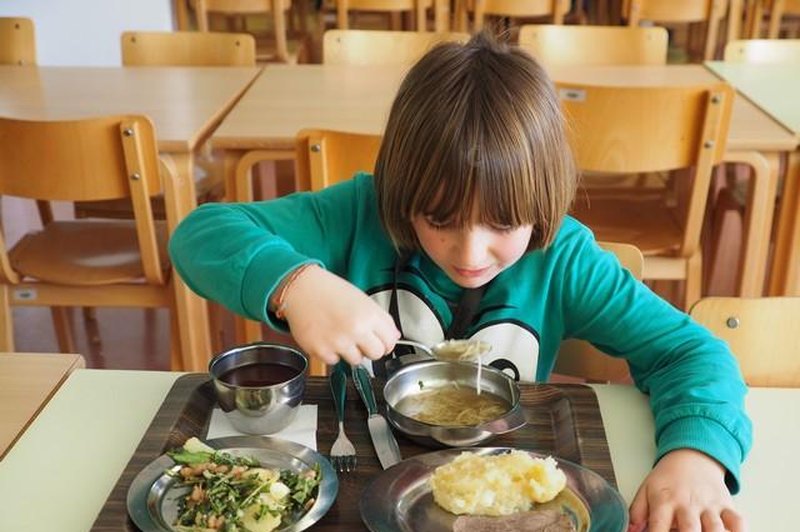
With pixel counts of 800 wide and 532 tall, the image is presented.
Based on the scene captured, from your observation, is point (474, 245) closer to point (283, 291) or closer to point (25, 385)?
point (283, 291)

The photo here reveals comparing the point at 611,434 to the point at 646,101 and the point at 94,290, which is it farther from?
the point at 94,290

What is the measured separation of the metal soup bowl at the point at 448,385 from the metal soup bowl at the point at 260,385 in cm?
10

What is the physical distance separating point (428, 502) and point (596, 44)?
239 centimetres

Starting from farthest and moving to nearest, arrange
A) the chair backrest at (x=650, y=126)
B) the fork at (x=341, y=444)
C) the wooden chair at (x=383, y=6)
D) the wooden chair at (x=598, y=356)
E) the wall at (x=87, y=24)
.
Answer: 1. the wall at (x=87, y=24)
2. the wooden chair at (x=383, y=6)
3. the chair backrest at (x=650, y=126)
4. the wooden chair at (x=598, y=356)
5. the fork at (x=341, y=444)

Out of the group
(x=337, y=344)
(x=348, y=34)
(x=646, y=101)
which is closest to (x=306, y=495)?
(x=337, y=344)

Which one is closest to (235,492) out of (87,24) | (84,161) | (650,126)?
(84,161)

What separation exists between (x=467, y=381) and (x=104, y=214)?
5.54 ft

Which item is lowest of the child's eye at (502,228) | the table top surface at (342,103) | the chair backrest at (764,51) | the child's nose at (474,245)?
the table top surface at (342,103)

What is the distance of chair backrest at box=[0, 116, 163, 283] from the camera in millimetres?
1804

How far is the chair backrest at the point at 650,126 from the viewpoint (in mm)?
1864

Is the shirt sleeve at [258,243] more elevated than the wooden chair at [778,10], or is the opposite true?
the shirt sleeve at [258,243]

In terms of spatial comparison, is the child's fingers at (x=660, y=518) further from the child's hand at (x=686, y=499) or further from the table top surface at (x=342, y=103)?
the table top surface at (x=342, y=103)

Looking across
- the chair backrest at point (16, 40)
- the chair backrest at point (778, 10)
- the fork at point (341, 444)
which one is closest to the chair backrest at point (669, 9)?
the chair backrest at point (778, 10)

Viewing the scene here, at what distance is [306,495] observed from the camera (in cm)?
81
